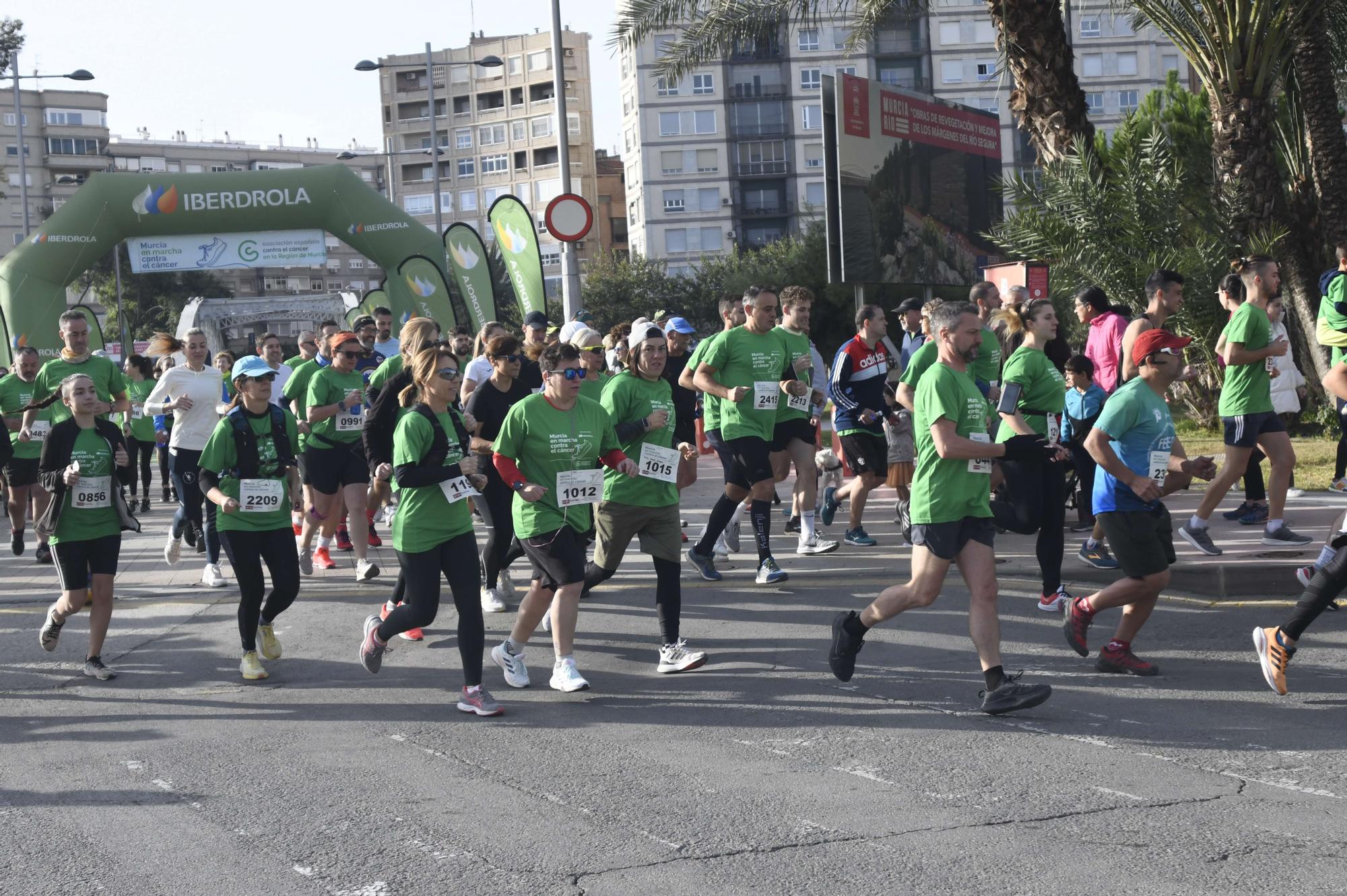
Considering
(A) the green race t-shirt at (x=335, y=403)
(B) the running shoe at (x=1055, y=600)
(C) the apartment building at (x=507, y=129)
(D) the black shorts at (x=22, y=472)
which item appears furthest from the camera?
(C) the apartment building at (x=507, y=129)

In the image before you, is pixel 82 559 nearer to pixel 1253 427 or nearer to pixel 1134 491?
pixel 1134 491

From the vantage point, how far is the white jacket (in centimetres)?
1220

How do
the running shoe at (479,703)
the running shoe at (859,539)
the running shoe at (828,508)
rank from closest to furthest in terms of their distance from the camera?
the running shoe at (479,703) < the running shoe at (859,539) < the running shoe at (828,508)

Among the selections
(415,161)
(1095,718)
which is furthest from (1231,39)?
(415,161)

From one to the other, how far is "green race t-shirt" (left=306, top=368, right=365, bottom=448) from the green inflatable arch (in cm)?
1838

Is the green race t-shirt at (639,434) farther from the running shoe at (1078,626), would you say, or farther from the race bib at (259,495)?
the running shoe at (1078,626)

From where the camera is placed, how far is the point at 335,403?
1051 cm

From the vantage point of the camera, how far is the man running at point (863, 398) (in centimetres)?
1100

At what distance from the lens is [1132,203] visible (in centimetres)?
1773

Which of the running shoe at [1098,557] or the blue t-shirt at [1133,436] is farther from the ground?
the blue t-shirt at [1133,436]

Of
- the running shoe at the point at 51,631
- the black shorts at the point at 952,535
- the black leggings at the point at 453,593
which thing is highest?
the black shorts at the point at 952,535

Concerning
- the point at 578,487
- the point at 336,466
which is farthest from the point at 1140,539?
the point at 336,466

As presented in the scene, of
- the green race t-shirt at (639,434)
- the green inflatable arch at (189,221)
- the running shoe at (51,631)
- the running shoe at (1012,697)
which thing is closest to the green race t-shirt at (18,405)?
the running shoe at (51,631)

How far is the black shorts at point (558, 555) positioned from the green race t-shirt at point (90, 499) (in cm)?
250
